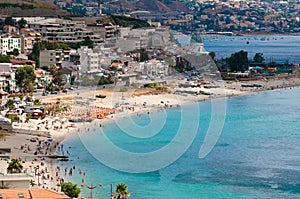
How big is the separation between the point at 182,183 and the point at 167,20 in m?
74.0

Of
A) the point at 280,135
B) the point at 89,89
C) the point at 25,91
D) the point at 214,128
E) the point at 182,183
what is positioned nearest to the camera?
the point at 182,183

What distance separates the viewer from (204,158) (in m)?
18.6

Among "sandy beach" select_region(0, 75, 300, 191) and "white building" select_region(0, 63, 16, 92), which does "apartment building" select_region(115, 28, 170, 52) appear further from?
"white building" select_region(0, 63, 16, 92)

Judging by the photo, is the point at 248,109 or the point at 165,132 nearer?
the point at 165,132

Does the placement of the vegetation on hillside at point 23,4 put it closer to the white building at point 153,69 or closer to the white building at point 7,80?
the white building at point 153,69

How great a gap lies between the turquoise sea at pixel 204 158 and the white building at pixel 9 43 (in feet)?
27.1

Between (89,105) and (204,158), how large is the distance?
7.78 metres

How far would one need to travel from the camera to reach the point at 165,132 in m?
22.4

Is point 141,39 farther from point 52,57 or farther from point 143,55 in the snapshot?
point 52,57

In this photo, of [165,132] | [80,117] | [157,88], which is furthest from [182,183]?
[157,88]

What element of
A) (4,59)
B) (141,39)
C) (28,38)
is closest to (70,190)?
(4,59)

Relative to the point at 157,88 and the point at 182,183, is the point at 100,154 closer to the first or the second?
the point at 182,183

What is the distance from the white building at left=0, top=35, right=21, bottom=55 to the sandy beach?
5378 millimetres

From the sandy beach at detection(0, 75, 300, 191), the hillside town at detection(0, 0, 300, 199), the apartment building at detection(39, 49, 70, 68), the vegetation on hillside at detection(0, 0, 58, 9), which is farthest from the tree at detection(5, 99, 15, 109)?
the vegetation on hillside at detection(0, 0, 58, 9)
